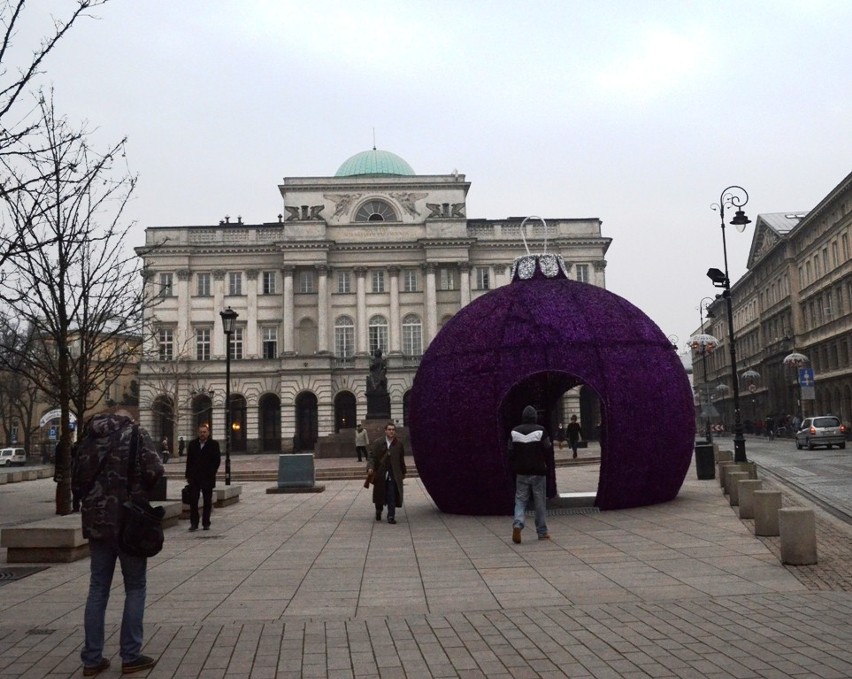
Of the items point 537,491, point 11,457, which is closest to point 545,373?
point 537,491

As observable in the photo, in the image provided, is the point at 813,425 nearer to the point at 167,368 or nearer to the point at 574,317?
the point at 574,317

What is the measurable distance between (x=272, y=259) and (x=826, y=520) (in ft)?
183

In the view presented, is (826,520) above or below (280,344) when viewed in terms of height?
below

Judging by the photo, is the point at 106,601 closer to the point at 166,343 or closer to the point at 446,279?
the point at 446,279

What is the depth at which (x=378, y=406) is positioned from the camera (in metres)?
39.2

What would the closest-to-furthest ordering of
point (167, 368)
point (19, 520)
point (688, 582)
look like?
point (688, 582)
point (19, 520)
point (167, 368)

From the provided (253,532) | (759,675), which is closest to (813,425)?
(253,532)

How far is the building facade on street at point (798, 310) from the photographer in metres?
52.9

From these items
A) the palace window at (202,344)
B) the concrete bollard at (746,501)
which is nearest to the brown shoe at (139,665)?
the concrete bollard at (746,501)

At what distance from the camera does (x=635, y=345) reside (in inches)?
548

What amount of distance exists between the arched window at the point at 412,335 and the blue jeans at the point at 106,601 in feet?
193

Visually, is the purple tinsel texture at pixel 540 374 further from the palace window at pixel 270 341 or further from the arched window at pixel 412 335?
the palace window at pixel 270 341

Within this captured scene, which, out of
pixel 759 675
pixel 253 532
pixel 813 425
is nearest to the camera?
pixel 759 675

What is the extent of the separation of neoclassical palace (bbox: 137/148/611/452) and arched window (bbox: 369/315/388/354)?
78 mm
